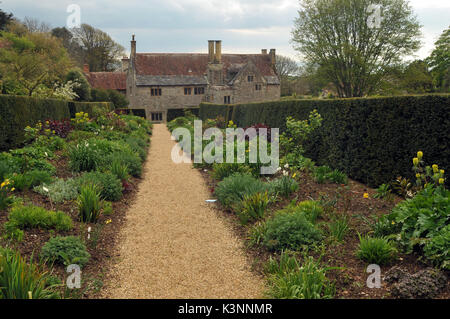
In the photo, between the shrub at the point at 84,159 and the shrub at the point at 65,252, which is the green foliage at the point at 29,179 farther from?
the shrub at the point at 65,252

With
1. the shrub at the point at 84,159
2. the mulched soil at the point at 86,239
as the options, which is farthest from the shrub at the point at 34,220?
the shrub at the point at 84,159

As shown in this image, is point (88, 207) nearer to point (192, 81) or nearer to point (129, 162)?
point (129, 162)

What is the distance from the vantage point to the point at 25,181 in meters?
6.98

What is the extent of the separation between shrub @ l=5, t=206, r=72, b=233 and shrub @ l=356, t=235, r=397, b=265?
13.8 ft

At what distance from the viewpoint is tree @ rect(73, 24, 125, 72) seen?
168ft

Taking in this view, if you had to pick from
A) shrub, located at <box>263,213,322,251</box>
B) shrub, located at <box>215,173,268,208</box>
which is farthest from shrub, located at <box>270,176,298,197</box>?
shrub, located at <box>263,213,322,251</box>

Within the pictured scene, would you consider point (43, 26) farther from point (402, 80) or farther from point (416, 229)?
point (416, 229)

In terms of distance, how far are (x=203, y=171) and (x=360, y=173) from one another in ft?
15.3

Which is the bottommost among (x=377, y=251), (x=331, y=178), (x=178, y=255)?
(x=178, y=255)

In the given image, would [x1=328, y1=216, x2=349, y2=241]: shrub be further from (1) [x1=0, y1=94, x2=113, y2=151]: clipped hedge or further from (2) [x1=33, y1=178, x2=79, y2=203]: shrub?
(1) [x1=0, y1=94, x2=113, y2=151]: clipped hedge

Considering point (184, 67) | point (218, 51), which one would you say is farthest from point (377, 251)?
point (184, 67)

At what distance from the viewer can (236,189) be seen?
734cm

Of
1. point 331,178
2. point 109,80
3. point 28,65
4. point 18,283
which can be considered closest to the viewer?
point 18,283

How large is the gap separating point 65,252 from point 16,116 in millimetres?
8430
